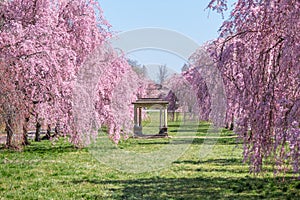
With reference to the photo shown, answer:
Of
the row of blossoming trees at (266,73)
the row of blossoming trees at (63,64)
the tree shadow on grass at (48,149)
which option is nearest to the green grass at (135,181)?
the row of blossoming trees at (266,73)

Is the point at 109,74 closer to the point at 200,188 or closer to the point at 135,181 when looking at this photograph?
the point at 135,181

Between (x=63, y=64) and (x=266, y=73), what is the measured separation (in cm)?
850

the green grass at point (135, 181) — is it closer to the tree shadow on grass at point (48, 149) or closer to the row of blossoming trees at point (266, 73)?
the row of blossoming trees at point (266, 73)

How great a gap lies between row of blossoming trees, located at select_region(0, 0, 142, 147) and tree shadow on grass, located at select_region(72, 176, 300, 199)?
335 centimetres

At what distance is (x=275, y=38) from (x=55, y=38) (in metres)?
8.12

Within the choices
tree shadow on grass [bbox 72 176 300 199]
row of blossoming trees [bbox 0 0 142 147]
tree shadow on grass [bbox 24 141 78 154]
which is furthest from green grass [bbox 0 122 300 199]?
tree shadow on grass [bbox 24 141 78 154]

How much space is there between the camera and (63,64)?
42.0 ft

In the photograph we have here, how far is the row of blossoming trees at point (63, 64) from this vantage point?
11.5m

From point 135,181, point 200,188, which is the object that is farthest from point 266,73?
point 135,181

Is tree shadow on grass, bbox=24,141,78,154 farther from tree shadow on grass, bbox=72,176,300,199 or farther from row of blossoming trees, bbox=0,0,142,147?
tree shadow on grass, bbox=72,176,300,199

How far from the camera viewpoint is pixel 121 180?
786 centimetres

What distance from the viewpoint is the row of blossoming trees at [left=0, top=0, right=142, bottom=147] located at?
1149 cm

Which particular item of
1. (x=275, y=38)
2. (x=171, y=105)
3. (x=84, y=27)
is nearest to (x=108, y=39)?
(x=84, y=27)

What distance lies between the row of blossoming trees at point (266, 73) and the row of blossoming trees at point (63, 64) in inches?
189
